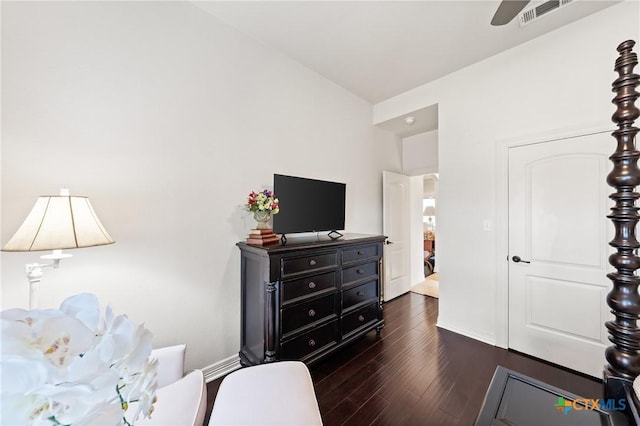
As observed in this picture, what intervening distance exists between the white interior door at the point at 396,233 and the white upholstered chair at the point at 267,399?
9.16ft

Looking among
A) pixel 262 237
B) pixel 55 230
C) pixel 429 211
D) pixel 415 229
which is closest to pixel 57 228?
pixel 55 230

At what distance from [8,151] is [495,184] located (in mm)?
3692

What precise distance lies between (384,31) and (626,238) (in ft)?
7.40

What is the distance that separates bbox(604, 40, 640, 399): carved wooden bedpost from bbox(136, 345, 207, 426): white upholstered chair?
174 cm

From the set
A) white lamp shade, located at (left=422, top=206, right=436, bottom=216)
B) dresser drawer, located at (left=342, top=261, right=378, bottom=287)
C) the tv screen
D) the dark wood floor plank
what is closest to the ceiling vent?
the tv screen

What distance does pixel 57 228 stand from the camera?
1.08 meters

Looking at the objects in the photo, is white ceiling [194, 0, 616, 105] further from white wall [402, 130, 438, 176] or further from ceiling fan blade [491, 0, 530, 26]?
white wall [402, 130, 438, 176]

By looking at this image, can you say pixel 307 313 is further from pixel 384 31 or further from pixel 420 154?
pixel 420 154

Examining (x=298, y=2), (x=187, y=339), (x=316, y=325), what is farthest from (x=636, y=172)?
(x=187, y=339)

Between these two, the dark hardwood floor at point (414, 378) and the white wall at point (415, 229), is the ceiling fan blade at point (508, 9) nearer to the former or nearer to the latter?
the dark hardwood floor at point (414, 378)

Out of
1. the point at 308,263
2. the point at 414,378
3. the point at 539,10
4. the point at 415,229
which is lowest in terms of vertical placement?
the point at 414,378

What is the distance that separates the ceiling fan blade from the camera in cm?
145

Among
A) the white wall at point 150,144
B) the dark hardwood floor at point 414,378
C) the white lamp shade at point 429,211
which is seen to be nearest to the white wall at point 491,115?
the dark hardwood floor at point 414,378

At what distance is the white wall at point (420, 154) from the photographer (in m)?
3.89
